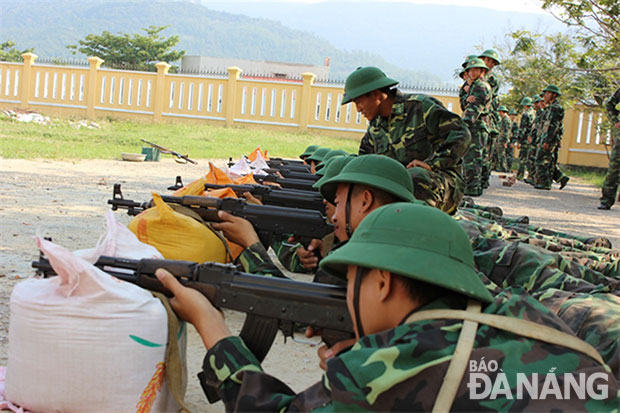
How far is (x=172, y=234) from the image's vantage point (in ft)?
11.7

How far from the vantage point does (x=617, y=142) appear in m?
11.1

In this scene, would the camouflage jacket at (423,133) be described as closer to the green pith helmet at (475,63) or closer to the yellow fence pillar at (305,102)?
the green pith helmet at (475,63)

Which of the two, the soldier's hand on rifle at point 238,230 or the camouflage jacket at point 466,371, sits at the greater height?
the camouflage jacket at point 466,371

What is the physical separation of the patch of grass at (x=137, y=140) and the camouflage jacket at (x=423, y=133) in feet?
26.9

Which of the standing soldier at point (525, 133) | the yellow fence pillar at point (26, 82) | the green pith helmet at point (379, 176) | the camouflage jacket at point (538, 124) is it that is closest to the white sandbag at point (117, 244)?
the green pith helmet at point (379, 176)

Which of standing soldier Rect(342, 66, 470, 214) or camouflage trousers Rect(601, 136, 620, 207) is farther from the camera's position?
camouflage trousers Rect(601, 136, 620, 207)

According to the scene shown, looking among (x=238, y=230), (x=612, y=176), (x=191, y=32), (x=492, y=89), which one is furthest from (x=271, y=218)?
(x=191, y=32)

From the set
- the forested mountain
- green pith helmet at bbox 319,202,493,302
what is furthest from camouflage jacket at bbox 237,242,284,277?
the forested mountain

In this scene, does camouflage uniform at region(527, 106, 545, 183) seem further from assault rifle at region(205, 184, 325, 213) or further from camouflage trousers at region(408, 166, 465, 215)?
assault rifle at region(205, 184, 325, 213)

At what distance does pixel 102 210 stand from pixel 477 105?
249 inches

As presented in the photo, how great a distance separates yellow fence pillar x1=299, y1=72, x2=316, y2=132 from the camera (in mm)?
23172

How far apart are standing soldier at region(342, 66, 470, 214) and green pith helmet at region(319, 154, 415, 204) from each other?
1706 millimetres

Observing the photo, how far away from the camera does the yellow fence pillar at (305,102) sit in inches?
912

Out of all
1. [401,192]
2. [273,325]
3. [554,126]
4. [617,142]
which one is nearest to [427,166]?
[401,192]
